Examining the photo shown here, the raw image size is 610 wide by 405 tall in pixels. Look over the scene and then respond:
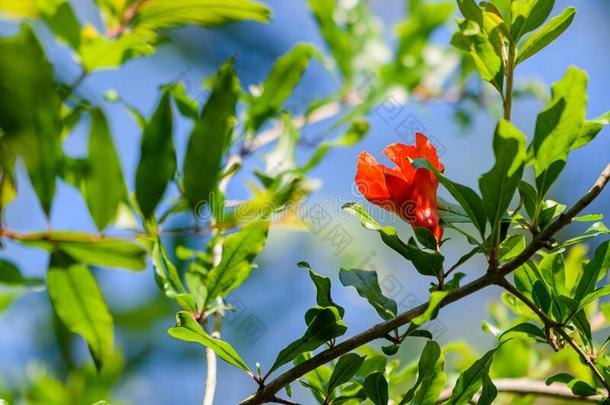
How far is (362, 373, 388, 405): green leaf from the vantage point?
63cm

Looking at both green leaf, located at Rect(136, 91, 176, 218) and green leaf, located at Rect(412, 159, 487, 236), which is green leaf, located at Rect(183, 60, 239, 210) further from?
green leaf, located at Rect(412, 159, 487, 236)

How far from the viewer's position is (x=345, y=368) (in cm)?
64

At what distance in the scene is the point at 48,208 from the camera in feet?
2.10

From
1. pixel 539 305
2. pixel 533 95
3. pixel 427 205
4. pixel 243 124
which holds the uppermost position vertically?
pixel 243 124

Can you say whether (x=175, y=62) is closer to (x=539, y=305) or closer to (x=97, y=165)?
(x=97, y=165)

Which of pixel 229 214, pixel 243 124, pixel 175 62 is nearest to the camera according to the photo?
pixel 229 214

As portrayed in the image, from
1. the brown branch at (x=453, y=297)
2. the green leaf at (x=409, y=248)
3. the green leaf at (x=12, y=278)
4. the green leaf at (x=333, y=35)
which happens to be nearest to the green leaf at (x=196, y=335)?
the brown branch at (x=453, y=297)

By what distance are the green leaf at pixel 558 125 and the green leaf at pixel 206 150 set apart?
30 cm

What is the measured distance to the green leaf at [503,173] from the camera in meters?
0.50

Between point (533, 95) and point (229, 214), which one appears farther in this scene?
point (533, 95)

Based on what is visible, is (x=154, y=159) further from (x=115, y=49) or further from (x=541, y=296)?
(x=541, y=296)

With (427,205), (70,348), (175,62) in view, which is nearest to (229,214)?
(427,205)

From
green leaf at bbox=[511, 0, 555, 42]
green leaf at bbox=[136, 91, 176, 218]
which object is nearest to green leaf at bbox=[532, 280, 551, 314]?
green leaf at bbox=[511, 0, 555, 42]

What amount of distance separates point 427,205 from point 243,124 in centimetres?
50
